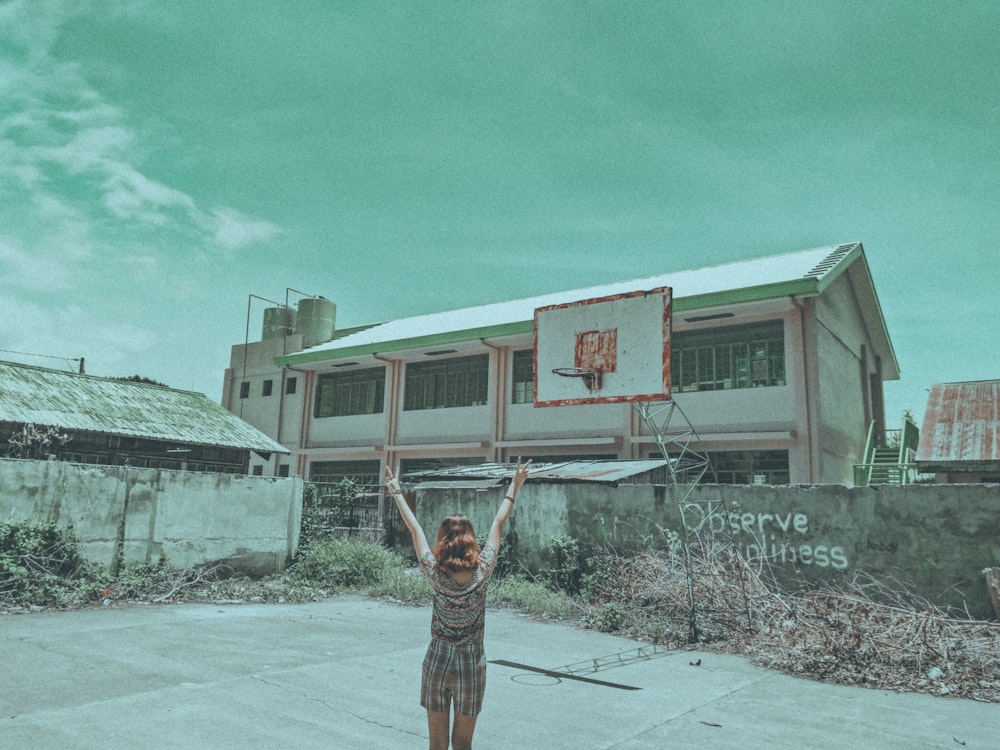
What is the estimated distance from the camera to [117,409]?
65.4 ft

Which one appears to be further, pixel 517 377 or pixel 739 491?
pixel 517 377

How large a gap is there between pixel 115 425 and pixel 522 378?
36.6 feet

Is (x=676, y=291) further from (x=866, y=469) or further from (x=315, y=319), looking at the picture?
(x=315, y=319)

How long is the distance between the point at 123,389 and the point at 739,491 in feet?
60.9

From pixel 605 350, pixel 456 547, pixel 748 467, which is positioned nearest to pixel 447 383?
pixel 748 467

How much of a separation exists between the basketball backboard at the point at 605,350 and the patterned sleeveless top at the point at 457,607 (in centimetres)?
595

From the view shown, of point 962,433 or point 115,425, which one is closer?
point 962,433

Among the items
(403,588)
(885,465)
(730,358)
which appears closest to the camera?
(403,588)

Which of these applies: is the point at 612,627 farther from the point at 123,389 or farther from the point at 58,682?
the point at 123,389

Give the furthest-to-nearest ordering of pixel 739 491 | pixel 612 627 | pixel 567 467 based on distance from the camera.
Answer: pixel 567 467, pixel 739 491, pixel 612 627

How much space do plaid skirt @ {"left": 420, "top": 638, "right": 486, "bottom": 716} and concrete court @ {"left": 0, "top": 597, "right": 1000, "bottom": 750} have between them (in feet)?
3.82

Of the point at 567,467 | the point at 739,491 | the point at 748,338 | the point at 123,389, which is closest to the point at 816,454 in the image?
the point at 748,338

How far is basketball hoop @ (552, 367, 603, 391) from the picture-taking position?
33.0ft

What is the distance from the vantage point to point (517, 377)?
70.6ft
